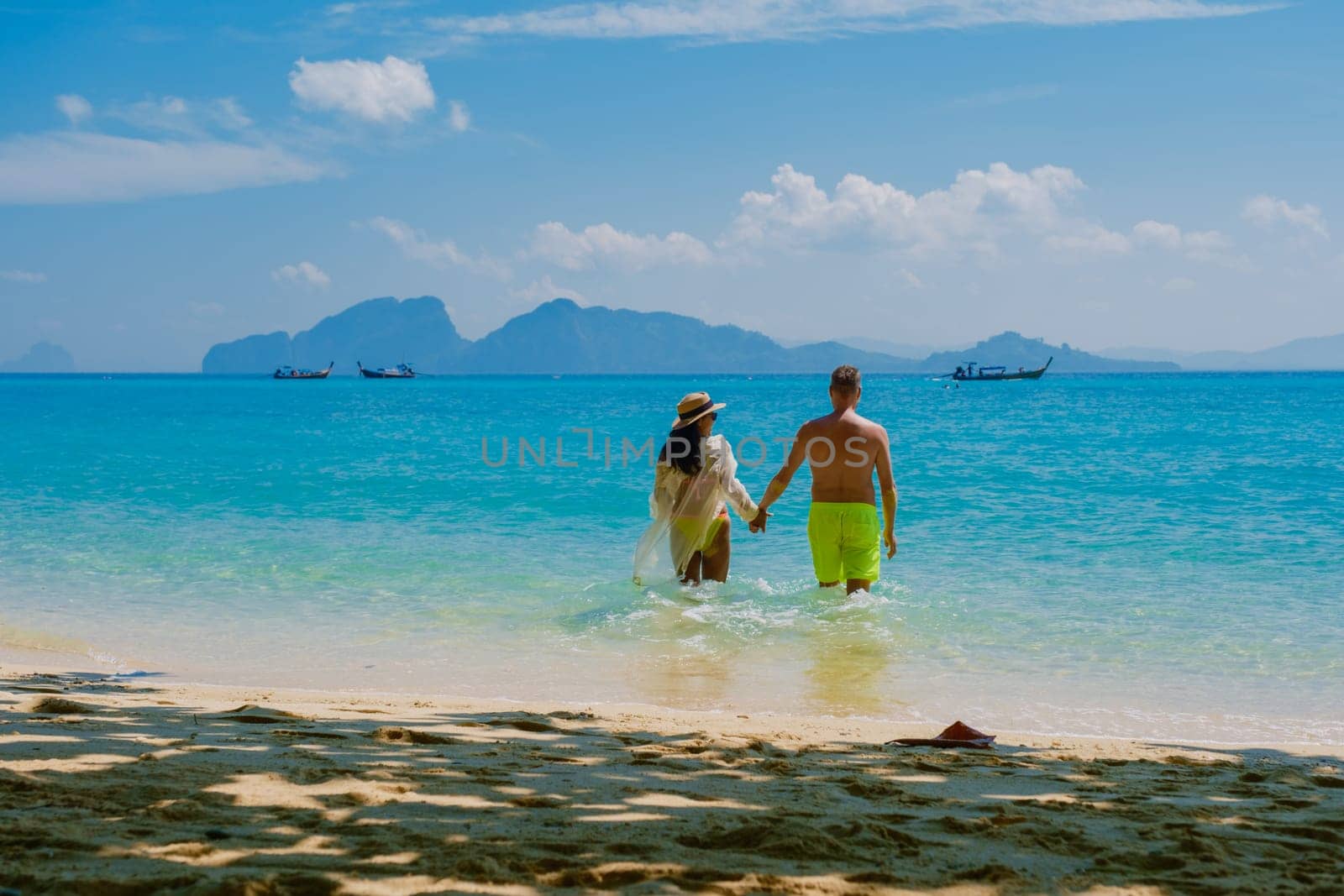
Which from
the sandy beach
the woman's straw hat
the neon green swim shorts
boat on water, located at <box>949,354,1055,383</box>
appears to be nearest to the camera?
the sandy beach

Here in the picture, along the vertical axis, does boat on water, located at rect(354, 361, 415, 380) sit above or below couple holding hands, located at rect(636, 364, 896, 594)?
above

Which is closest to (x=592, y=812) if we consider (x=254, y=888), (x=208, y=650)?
(x=254, y=888)

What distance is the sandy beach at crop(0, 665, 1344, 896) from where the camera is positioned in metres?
2.68

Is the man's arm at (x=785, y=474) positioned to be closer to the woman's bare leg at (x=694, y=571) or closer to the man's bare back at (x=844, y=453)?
the man's bare back at (x=844, y=453)

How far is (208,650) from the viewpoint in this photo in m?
7.36

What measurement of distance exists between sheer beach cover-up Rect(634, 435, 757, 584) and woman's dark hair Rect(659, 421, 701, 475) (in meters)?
0.04

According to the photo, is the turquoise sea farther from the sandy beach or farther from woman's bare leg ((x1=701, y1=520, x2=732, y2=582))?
the sandy beach

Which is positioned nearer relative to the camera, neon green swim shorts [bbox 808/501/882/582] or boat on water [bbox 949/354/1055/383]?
neon green swim shorts [bbox 808/501/882/582]

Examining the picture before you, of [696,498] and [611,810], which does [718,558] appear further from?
[611,810]

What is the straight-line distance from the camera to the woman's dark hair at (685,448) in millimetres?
8031

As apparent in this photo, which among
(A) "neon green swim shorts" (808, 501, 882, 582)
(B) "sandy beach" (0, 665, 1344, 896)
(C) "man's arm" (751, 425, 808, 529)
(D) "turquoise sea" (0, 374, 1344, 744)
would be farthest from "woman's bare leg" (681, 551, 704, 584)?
(B) "sandy beach" (0, 665, 1344, 896)

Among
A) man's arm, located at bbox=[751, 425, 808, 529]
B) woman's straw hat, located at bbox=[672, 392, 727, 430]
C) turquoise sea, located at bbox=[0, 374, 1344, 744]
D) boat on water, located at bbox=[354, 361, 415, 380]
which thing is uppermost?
boat on water, located at bbox=[354, 361, 415, 380]

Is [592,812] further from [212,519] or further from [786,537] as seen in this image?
[212,519]

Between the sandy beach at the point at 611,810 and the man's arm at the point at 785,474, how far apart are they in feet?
10.1
